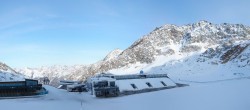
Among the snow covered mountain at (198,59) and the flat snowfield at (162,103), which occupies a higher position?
the snow covered mountain at (198,59)

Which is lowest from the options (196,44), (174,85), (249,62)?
(174,85)

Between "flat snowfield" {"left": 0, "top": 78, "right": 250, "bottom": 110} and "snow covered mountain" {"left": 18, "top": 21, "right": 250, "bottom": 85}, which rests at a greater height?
"snow covered mountain" {"left": 18, "top": 21, "right": 250, "bottom": 85}

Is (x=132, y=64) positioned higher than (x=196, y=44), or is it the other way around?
(x=196, y=44)

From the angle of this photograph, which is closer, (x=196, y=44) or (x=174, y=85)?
(x=174, y=85)

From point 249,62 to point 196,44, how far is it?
79.4 m

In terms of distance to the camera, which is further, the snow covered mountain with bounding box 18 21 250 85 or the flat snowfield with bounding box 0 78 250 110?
the snow covered mountain with bounding box 18 21 250 85

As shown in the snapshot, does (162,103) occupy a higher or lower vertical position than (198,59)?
lower

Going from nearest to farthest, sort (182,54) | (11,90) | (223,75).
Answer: (11,90) → (223,75) → (182,54)

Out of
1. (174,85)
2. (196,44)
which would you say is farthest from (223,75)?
(196,44)

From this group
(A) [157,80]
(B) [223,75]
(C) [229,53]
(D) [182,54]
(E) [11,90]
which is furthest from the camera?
(D) [182,54]

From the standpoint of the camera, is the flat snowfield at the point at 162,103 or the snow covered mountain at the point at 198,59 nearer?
the flat snowfield at the point at 162,103

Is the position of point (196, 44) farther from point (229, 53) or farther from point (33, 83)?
point (33, 83)

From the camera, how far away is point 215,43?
19338cm

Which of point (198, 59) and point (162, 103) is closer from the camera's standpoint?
point (162, 103)
